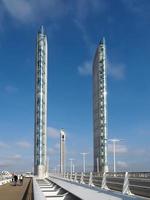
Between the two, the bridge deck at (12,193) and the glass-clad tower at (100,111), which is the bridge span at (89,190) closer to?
the bridge deck at (12,193)

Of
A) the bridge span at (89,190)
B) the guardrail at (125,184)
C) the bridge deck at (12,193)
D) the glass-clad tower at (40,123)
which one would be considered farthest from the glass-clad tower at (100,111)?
the guardrail at (125,184)

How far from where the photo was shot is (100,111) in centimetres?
Result: 12862

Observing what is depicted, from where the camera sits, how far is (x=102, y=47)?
142 m

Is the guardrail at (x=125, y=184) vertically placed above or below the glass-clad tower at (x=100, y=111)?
below

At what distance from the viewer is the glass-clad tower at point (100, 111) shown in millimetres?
125812

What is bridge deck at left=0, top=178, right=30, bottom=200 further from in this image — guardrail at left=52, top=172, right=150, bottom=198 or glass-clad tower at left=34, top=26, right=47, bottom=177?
glass-clad tower at left=34, top=26, right=47, bottom=177

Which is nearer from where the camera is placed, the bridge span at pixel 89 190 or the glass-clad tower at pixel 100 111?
the bridge span at pixel 89 190

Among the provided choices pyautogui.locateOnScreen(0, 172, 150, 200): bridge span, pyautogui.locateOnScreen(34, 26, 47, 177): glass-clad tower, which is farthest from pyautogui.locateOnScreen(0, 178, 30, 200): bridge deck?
pyautogui.locateOnScreen(34, 26, 47, 177): glass-clad tower

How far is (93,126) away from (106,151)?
1211 centimetres

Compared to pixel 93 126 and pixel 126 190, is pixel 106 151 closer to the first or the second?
pixel 93 126

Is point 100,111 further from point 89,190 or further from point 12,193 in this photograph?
point 89,190

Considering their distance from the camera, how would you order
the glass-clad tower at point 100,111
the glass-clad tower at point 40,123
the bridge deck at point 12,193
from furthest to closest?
the glass-clad tower at point 40,123 < the glass-clad tower at point 100,111 < the bridge deck at point 12,193

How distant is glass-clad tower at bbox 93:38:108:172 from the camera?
125812mm

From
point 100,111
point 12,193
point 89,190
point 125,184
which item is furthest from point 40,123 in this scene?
point 89,190
